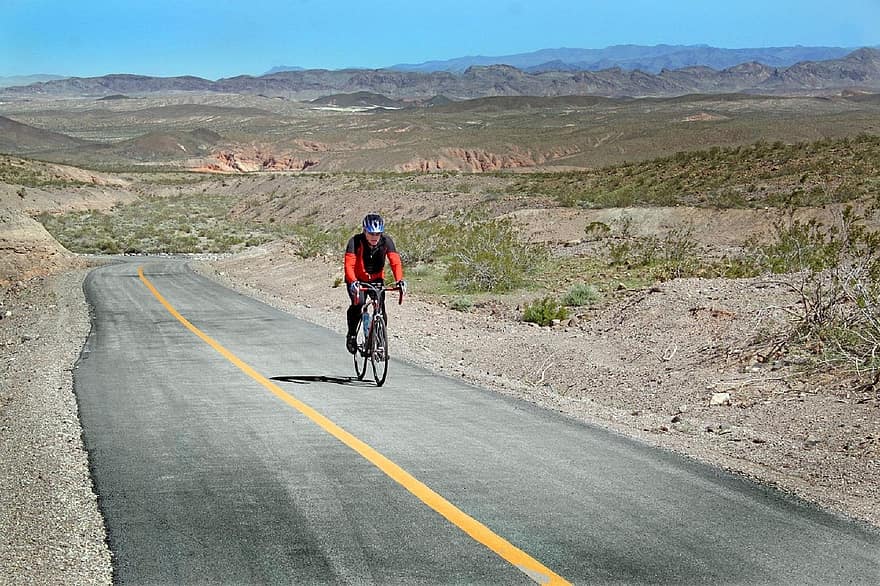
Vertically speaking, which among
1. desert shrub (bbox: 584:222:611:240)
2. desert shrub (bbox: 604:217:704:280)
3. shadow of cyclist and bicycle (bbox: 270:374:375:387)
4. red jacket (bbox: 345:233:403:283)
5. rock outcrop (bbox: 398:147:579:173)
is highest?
rock outcrop (bbox: 398:147:579:173)

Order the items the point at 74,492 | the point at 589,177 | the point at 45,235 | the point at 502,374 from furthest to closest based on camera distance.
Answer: the point at 589,177 < the point at 45,235 < the point at 502,374 < the point at 74,492

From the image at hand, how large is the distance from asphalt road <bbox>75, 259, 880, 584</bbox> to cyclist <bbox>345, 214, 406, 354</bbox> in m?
1.24

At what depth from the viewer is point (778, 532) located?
19.4 ft

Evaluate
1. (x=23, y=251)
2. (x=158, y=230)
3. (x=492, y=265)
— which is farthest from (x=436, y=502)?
(x=158, y=230)

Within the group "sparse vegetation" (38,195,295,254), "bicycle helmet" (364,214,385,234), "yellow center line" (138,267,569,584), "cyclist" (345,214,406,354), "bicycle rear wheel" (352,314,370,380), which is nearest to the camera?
"yellow center line" (138,267,569,584)

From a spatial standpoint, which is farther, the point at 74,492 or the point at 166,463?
the point at 166,463

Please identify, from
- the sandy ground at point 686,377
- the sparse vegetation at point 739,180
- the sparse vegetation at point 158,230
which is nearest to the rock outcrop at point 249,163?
the sparse vegetation at point 158,230

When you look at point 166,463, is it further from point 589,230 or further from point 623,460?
point 589,230

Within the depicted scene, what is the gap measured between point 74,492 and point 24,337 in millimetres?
11643

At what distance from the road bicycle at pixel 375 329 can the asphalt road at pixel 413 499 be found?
0.27 metres

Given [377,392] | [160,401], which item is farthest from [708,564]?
[160,401]

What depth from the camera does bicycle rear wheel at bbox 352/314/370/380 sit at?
11359 millimetres

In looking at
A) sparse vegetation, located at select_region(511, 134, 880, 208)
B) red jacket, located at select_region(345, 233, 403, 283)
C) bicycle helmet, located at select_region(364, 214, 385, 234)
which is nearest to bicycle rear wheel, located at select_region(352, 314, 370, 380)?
red jacket, located at select_region(345, 233, 403, 283)

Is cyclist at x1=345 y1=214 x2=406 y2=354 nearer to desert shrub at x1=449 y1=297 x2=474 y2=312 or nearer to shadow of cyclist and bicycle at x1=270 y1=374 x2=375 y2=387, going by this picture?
shadow of cyclist and bicycle at x1=270 y1=374 x2=375 y2=387
